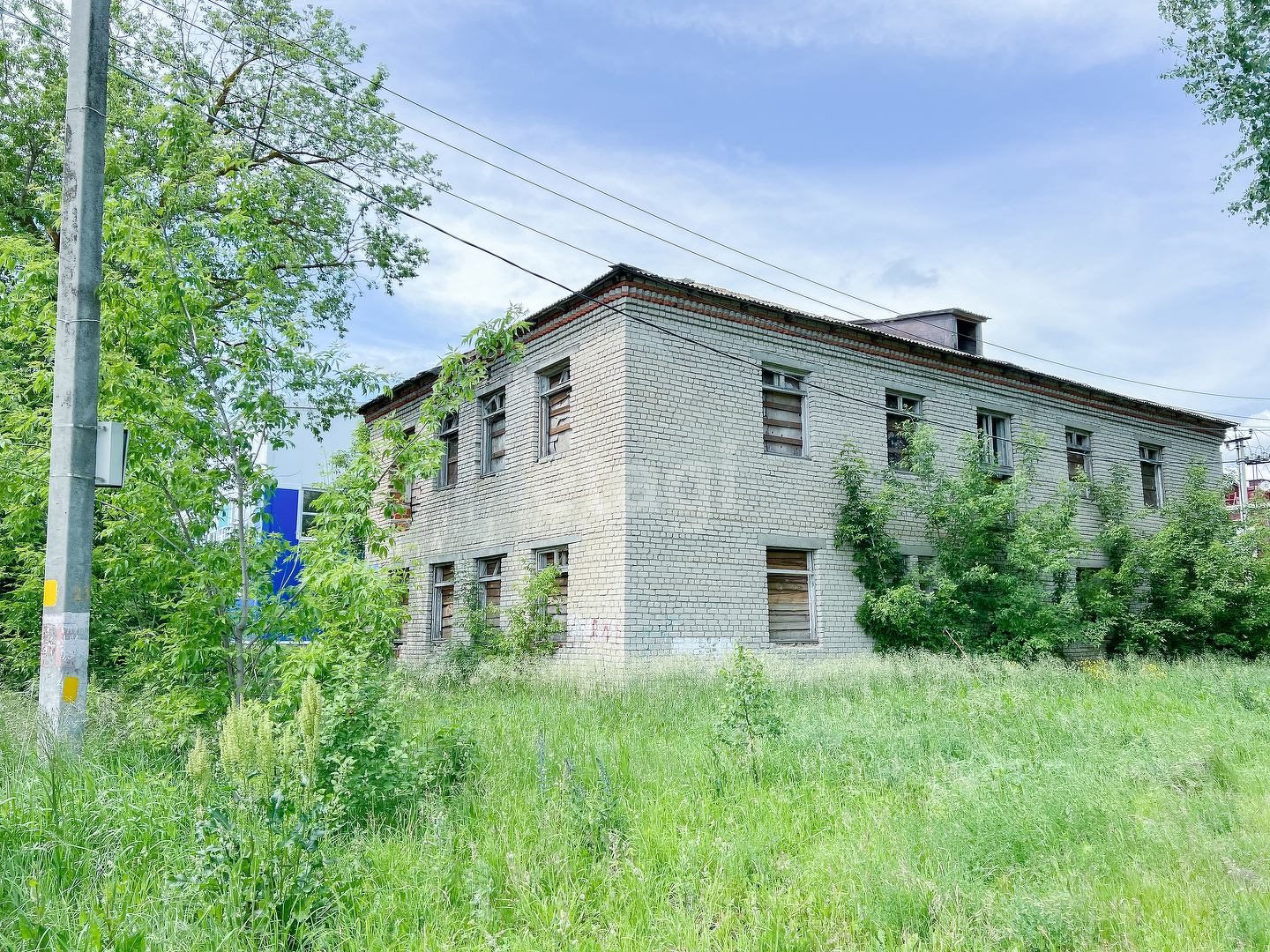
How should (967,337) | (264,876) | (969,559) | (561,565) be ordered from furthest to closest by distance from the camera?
(967,337)
(969,559)
(561,565)
(264,876)

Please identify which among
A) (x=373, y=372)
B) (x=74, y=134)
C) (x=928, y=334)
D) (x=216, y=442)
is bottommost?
(x=216, y=442)

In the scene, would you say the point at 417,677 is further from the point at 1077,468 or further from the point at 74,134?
the point at 1077,468

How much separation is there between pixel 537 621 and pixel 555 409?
12.2 ft

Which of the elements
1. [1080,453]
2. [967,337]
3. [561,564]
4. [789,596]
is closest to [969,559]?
[789,596]

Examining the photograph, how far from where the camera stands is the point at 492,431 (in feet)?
53.5

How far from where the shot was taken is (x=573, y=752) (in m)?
6.55

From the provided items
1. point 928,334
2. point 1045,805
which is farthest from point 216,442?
point 928,334

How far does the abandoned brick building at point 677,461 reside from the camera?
1240 cm

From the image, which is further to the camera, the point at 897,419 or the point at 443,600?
the point at 443,600

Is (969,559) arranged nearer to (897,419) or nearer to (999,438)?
(897,419)

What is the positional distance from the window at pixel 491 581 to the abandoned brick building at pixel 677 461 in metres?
0.05

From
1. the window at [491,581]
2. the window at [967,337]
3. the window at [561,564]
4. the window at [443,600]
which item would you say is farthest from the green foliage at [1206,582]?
the window at [443,600]

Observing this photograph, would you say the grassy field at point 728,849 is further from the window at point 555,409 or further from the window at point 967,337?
the window at point 967,337

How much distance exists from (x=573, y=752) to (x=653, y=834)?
1846 mm
